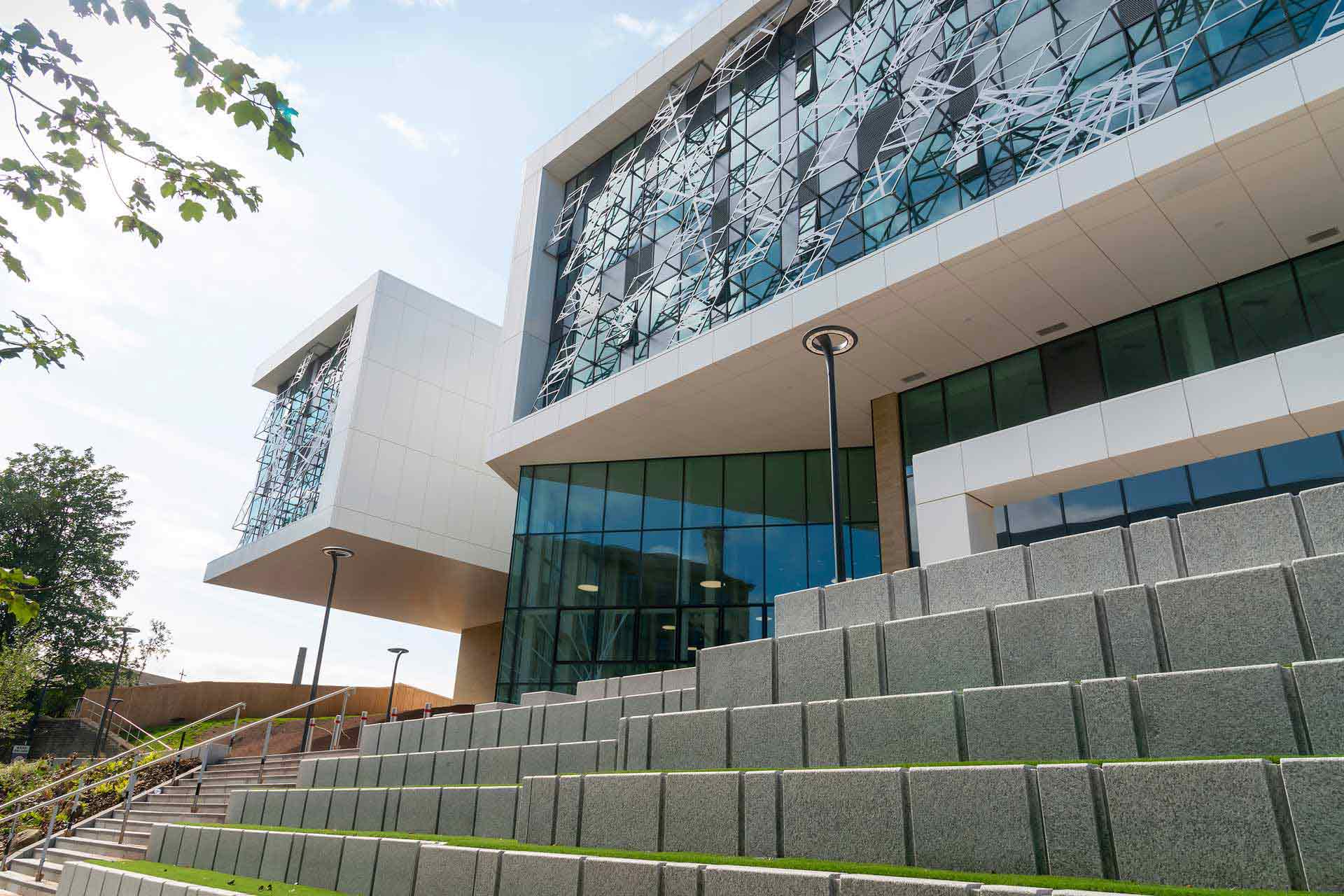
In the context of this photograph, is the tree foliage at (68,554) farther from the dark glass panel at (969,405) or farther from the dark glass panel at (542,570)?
the dark glass panel at (969,405)

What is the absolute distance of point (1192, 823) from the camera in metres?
4.99

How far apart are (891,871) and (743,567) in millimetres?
15758

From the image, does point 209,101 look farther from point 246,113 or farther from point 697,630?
point 697,630

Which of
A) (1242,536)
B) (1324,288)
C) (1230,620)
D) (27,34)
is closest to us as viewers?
(27,34)

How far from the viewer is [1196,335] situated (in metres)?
14.8

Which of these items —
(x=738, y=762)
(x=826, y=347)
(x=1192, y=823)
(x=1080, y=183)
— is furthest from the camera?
(x=826, y=347)

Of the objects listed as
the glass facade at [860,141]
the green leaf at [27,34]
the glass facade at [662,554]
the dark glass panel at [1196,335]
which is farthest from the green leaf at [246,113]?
the glass facade at [662,554]

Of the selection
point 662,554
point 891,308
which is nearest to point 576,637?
point 662,554

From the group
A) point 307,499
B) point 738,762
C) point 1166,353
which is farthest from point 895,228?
point 307,499

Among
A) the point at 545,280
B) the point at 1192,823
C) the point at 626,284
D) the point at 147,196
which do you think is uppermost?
the point at 545,280

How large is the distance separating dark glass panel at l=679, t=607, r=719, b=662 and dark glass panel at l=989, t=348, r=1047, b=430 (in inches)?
327

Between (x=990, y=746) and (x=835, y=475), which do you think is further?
(x=835, y=475)

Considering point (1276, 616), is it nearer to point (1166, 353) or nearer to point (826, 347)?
point (826, 347)

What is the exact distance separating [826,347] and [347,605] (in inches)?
1094
